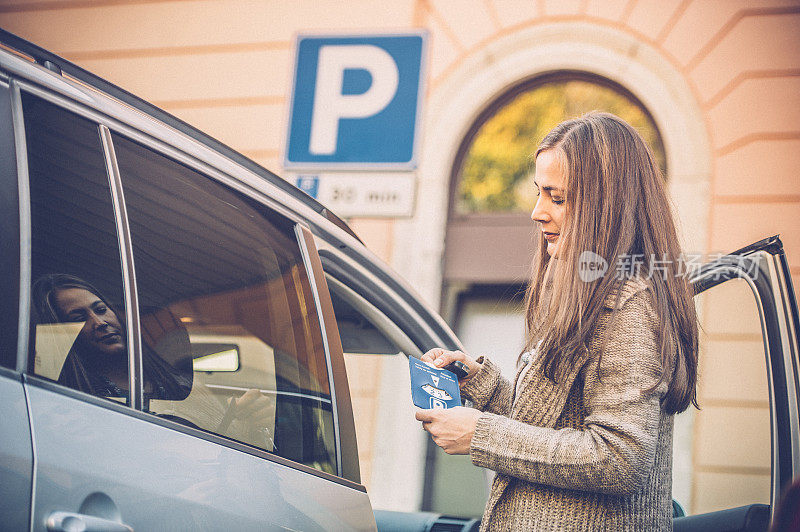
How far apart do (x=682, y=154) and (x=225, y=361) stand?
14.6 feet

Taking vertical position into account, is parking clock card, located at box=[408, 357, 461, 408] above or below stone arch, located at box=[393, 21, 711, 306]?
below

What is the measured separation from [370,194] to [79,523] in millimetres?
2843

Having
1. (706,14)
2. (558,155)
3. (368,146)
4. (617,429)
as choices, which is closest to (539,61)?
(706,14)

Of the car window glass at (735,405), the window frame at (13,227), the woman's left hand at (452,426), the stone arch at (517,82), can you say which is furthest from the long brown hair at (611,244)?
the stone arch at (517,82)

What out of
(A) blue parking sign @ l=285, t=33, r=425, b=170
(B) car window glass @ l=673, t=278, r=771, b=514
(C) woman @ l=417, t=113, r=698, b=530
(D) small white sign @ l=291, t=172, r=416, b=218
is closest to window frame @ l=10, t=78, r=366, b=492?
(C) woman @ l=417, t=113, r=698, b=530

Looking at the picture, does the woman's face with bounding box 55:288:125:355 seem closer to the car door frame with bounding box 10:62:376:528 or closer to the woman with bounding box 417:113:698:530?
the car door frame with bounding box 10:62:376:528

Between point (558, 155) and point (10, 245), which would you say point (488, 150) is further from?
point (10, 245)

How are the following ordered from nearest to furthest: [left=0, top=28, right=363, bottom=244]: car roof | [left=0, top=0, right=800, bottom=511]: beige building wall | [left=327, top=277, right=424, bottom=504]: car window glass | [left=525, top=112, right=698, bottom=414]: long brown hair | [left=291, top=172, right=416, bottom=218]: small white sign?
[left=0, top=28, right=363, bottom=244]: car roof, [left=525, top=112, right=698, bottom=414]: long brown hair, [left=291, top=172, right=416, bottom=218]: small white sign, [left=0, top=0, right=800, bottom=511]: beige building wall, [left=327, top=277, right=424, bottom=504]: car window glass

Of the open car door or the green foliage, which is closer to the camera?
the open car door

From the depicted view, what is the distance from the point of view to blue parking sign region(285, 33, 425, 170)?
387 centimetres

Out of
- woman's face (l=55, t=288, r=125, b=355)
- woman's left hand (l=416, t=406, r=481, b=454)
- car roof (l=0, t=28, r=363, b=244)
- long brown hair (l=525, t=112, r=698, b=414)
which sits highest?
car roof (l=0, t=28, r=363, b=244)

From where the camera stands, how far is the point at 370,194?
12.2ft

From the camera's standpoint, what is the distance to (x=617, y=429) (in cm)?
125

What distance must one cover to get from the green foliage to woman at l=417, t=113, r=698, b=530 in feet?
14.3
